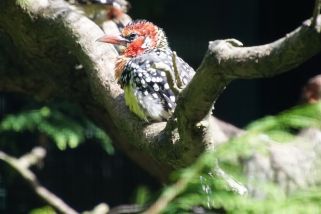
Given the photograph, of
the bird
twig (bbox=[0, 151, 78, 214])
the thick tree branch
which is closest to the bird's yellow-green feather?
the bird

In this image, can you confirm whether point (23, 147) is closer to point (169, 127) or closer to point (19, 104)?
point (19, 104)

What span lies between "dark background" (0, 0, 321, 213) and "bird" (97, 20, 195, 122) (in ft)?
4.60

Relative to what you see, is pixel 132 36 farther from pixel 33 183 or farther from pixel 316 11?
pixel 316 11

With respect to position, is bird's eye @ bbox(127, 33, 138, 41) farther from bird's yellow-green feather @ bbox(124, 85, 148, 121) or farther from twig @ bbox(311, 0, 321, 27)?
twig @ bbox(311, 0, 321, 27)

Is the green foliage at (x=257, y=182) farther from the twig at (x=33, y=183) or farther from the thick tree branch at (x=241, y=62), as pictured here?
the twig at (x=33, y=183)

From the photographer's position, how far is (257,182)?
3.08 ft

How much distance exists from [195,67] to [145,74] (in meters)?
2.50

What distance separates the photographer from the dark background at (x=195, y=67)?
497 centimetres

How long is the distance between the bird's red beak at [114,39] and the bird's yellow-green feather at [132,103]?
20cm

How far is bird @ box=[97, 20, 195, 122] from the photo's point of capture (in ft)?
8.47

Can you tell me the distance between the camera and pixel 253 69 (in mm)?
1539

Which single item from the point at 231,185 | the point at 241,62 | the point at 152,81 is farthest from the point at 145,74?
the point at 231,185

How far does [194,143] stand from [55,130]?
5.32 feet

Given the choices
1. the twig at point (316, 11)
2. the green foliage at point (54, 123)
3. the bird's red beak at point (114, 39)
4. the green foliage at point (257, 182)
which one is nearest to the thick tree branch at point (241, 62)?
the twig at point (316, 11)
